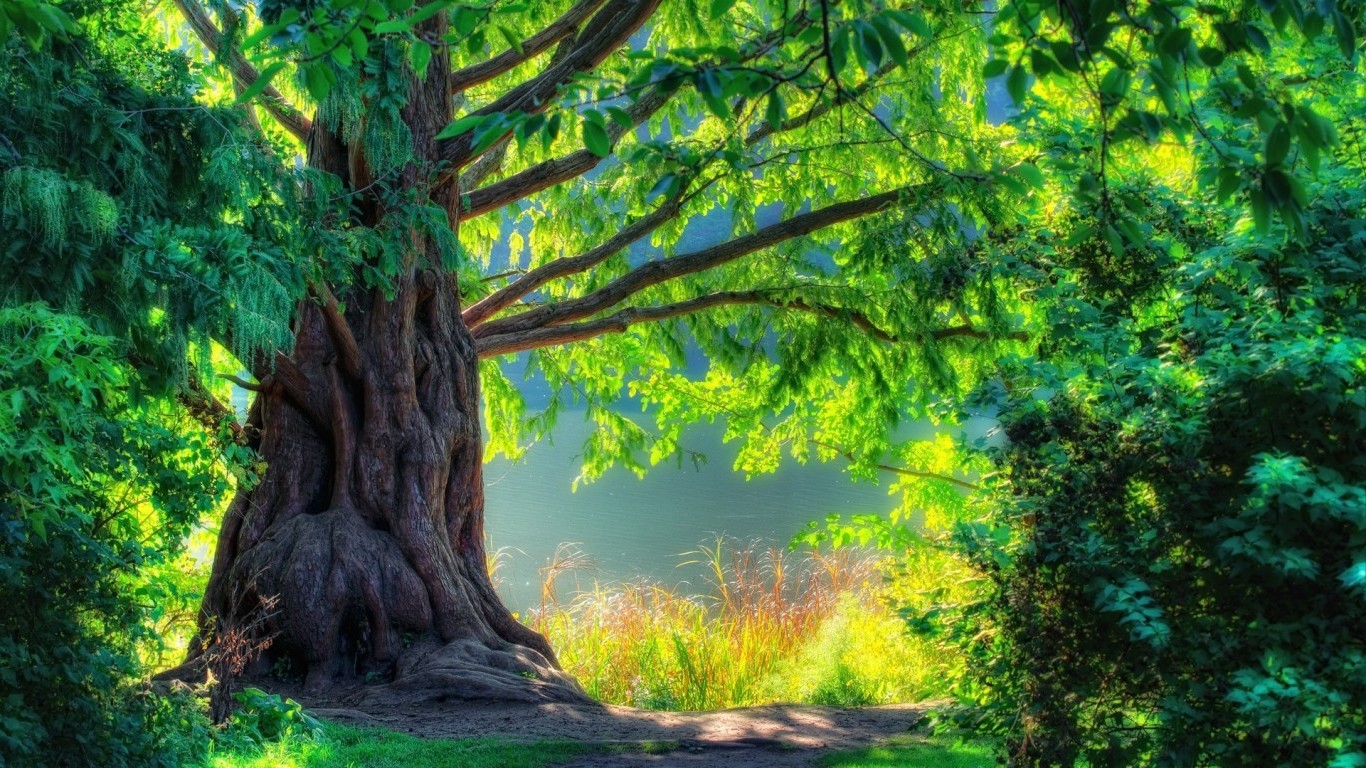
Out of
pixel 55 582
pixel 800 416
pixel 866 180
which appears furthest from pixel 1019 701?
pixel 800 416

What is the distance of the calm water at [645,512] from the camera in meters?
18.3

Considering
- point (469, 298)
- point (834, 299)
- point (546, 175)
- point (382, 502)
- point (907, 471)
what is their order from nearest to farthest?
point (382, 502) < point (546, 175) < point (834, 299) < point (469, 298) < point (907, 471)

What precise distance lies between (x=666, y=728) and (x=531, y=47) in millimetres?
4237

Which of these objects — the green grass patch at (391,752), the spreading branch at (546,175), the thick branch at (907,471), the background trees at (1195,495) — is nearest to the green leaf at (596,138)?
the background trees at (1195,495)

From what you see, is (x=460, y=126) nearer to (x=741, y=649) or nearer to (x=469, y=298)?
(x=469, y=298)

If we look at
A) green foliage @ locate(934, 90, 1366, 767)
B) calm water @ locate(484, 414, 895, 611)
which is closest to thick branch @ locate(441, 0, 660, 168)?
green foliage @ locate(934, 90, 1366, 767)

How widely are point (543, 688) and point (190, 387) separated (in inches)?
106

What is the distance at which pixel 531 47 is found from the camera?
7.46 m

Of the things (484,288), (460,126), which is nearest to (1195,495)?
(460,126)

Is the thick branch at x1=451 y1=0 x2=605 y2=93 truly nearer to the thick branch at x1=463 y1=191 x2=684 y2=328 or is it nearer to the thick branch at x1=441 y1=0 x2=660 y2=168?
the thick branch at x1=441 y1=0 x2=660 y2=168

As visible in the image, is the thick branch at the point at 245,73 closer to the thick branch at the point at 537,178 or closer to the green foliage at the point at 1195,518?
the thick branch at the point at 537,178

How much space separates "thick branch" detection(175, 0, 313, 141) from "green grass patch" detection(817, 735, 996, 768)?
174 inches

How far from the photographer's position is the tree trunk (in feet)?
21.7

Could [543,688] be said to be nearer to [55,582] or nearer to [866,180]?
[55,582]
